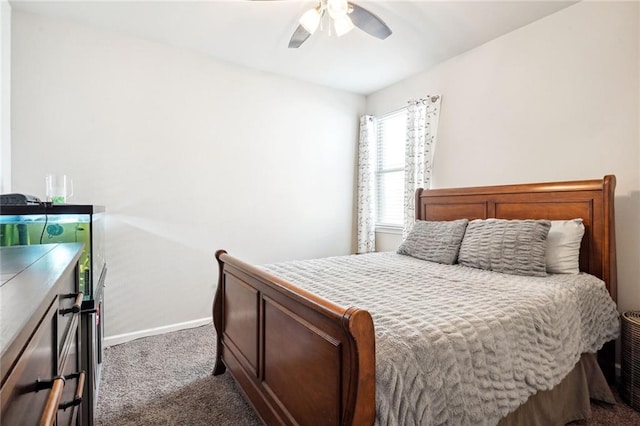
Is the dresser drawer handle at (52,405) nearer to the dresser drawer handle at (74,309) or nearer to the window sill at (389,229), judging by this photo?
the dresser drawer handle at (74,309)

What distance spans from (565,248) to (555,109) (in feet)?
3.67

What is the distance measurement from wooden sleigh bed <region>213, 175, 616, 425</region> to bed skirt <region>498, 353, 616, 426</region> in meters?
0.33

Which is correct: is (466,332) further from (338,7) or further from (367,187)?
(367,187)

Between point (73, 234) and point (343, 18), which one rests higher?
point (343, 18)

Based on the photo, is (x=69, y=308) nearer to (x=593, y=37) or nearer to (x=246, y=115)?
(x=246, y=115)

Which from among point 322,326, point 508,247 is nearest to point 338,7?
point 322,326

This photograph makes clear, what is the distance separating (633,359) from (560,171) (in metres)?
1.32

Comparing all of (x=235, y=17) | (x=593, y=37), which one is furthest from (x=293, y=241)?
(x=593, y=37)

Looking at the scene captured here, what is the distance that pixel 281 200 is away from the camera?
12.0 feet

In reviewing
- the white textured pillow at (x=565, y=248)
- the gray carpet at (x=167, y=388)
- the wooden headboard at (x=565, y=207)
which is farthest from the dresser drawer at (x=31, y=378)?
the wooden headboard at (x=565, y=207)

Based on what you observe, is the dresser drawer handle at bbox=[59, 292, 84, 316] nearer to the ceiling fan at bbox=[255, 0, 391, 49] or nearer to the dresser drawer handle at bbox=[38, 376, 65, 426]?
the dresser drawer handle at bbox=[38, 376, 65, 426]

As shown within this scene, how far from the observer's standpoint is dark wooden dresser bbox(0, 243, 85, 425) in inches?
19.1

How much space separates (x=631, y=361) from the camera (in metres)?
1.92

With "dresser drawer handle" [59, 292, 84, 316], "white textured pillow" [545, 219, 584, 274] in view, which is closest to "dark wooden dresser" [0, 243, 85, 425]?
"dresser drawer handle" [59, 292, 84, 316]
